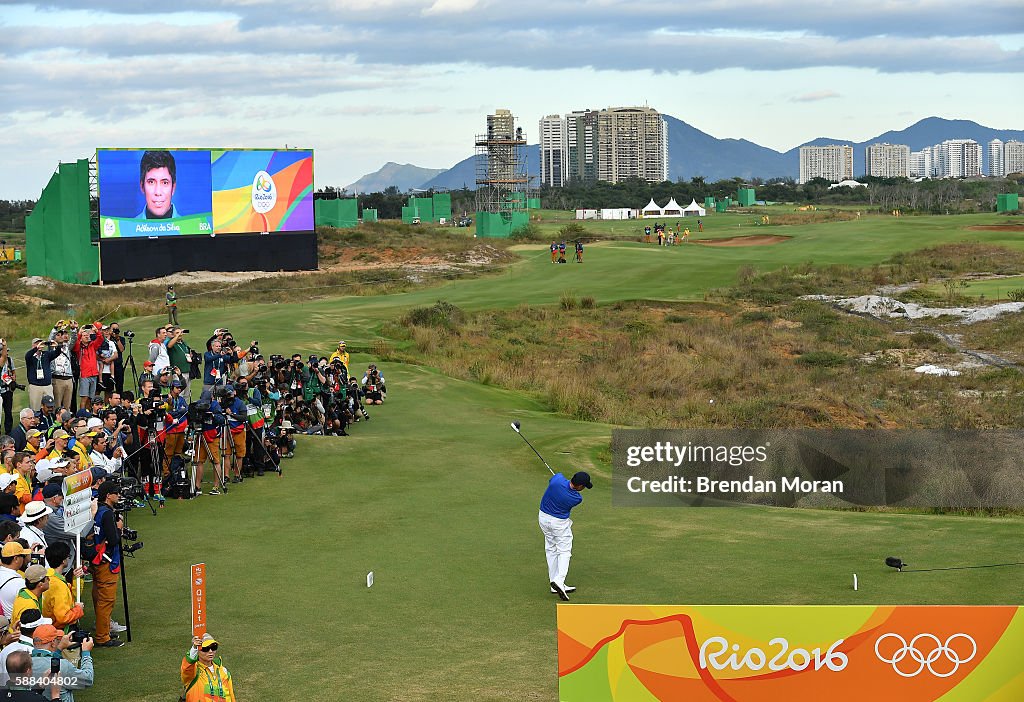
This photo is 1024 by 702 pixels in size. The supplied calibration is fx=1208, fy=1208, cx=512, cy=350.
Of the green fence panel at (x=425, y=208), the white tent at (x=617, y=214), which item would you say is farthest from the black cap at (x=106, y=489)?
the white tent at (x=617, y=214)

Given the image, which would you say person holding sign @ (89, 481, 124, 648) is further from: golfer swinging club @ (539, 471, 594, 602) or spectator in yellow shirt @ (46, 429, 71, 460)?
golfer swinging club @ (539, 471, 594, 602)

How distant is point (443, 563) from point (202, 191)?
4835cm

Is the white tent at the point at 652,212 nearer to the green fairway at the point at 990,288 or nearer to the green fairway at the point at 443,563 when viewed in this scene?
the green fairway at the point at 990,288

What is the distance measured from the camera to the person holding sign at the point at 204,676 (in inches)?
361

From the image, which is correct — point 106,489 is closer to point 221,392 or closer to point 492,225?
point 221,392

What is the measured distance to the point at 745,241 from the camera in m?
87.2

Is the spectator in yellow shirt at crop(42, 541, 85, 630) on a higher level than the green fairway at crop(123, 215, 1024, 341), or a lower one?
lower

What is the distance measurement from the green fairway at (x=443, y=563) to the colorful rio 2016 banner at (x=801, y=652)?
200 cm

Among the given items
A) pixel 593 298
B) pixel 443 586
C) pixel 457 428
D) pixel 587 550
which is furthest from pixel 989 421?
pixel 593 298

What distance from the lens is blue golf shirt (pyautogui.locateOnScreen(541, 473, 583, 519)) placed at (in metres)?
14.1

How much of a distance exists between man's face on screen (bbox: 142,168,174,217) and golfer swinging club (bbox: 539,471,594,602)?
158 ft

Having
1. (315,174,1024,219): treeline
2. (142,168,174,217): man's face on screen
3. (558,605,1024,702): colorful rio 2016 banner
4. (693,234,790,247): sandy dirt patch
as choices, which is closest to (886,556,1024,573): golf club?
(558,605,1024,702): colorful rio 2016 banner

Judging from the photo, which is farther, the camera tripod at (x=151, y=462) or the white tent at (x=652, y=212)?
the white tent at (x=652, y=212)

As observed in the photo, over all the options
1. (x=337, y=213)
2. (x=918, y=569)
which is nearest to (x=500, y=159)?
(x=337, y=213)
